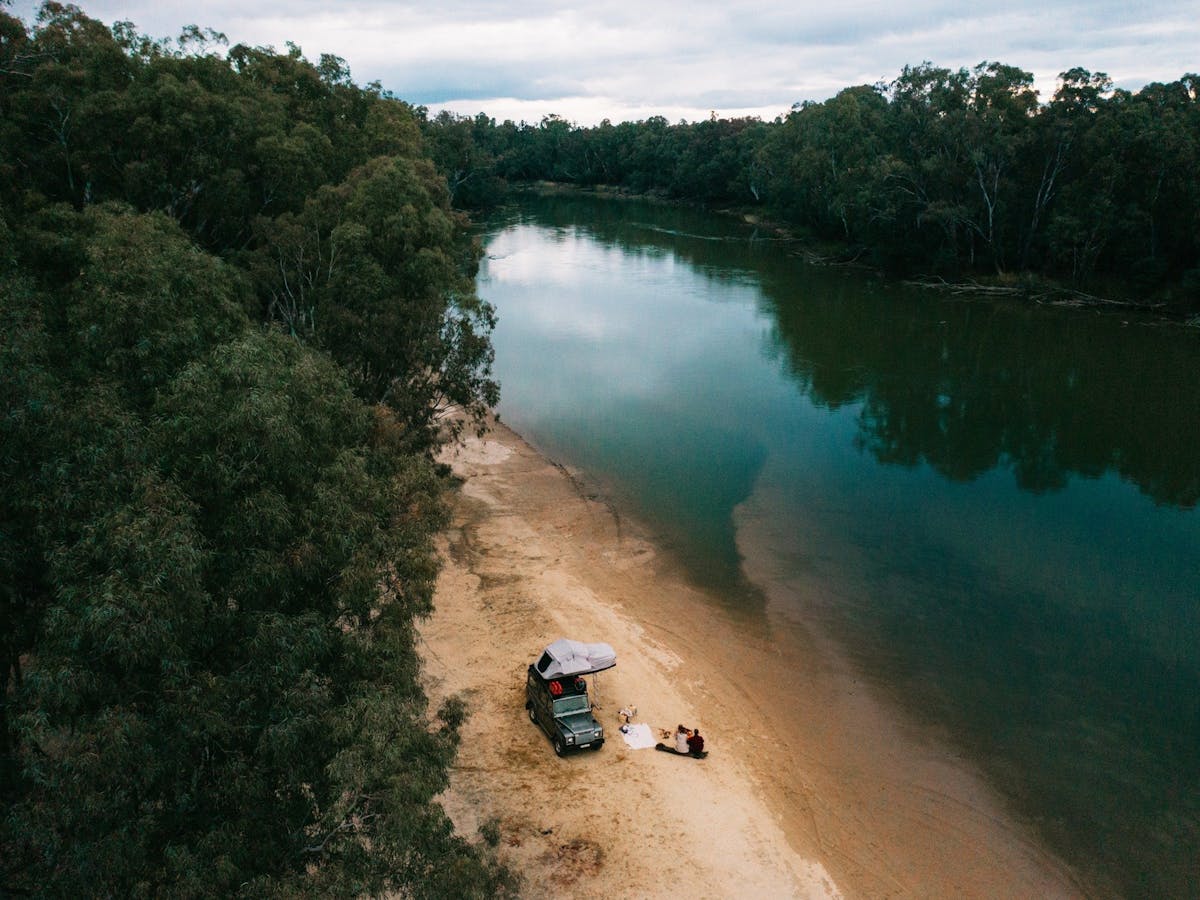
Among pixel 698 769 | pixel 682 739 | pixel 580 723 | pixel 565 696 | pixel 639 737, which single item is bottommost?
pixel 698 769

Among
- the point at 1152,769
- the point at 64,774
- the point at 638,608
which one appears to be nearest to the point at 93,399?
the point at 64,774

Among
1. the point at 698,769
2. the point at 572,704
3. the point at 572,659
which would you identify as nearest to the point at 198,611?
the point at 572,704

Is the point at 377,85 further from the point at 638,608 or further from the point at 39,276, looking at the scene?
the point at 638,608

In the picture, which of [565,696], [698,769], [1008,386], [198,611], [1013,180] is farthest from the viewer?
[1013,180]

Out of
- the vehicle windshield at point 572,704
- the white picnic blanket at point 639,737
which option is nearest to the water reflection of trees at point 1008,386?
the white picnic blanket at point 639,737

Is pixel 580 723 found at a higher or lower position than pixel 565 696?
lower

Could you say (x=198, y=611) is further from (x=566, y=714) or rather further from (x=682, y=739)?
(x=682, y=739)
